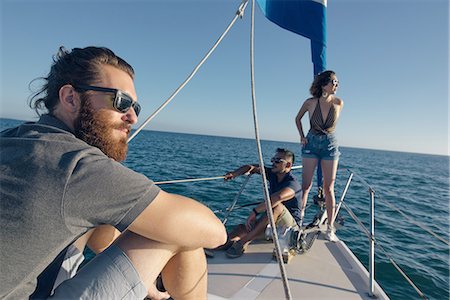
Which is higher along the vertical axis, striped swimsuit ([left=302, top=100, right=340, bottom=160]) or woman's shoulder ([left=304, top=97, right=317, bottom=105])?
woman's shoulder ([left=304, top=97, right=317, bottom=105])

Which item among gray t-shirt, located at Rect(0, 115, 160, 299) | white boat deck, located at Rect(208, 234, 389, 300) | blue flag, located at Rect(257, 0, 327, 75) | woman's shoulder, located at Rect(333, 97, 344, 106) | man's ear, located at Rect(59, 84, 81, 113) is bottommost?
white boat deck, located at Rect(208, 234, 389, 300)

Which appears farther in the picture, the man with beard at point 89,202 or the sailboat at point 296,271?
the sailboat at point 296,271

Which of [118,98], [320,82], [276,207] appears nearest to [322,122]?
[320,82]

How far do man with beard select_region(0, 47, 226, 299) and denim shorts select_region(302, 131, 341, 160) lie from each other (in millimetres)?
2555

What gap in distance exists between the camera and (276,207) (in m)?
2.98

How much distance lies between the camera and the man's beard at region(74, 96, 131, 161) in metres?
1.18

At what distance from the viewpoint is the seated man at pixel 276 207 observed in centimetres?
295

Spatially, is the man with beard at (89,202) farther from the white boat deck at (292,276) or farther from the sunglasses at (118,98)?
the white boat deck at (292,276)

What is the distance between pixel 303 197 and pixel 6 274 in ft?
10.9

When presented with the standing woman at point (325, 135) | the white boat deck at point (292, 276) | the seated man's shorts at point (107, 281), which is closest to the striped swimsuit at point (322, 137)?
the standing woman at point (325, 135)

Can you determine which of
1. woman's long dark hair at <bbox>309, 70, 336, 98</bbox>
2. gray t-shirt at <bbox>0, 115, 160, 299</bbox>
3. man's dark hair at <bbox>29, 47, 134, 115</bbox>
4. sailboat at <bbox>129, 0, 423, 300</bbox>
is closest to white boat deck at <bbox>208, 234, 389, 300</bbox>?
sailboat at <bbox>129, 0, 423, 300</bbox>

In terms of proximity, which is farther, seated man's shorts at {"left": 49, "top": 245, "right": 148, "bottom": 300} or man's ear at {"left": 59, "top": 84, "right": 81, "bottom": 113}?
man's ear at {"left": 59, "top": 84, "right": 81, "bottom": 113}

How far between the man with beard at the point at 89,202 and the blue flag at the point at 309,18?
3.32 m

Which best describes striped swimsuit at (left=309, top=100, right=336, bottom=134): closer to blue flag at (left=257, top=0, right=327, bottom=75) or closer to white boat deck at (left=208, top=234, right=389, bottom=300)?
blue flag at (left=257, top=0, right=327, bottom=75)
